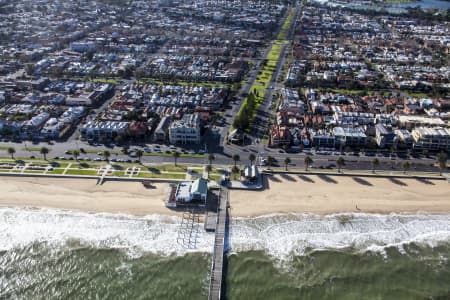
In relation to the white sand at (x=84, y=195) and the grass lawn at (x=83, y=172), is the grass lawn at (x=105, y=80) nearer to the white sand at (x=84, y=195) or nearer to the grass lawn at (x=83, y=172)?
A: the grass lawn at (x=83, y=172)

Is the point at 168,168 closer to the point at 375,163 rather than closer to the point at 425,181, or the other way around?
the point at 375,163

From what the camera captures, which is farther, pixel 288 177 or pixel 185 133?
pixel 185 133

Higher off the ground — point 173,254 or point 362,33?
point 362,33

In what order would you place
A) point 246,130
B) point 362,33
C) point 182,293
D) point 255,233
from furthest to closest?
point 362,33
point 246,130
point 255,233
point 182,293

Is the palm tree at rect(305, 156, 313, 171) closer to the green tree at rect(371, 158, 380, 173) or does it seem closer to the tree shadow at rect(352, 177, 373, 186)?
the tree shadow at rect(352, 177, 373, 186)

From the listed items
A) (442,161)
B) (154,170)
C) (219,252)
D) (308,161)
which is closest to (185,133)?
(154,170)

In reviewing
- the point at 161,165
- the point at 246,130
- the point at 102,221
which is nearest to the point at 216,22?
the point at 246,130

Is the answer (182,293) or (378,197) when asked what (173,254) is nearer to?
(182,293)
